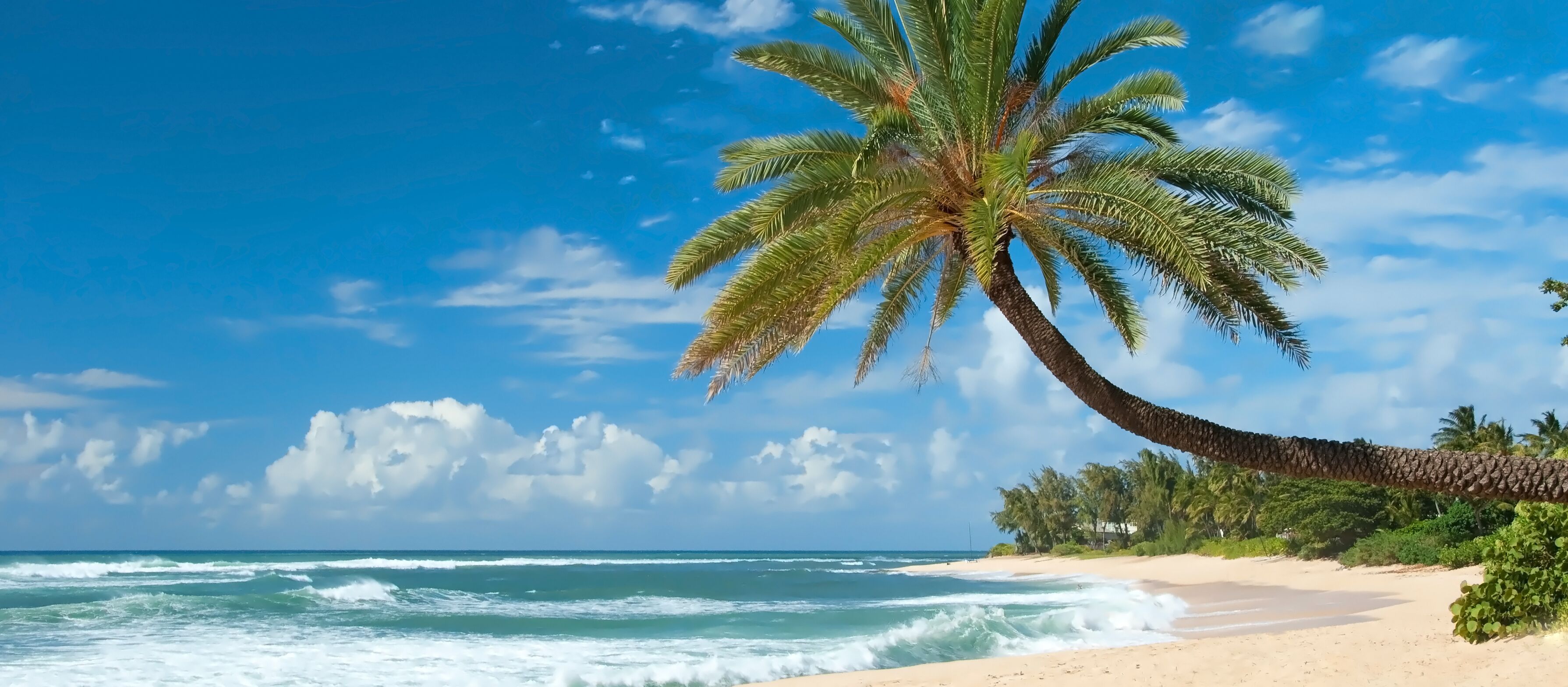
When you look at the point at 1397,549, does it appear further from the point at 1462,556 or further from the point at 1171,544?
the point at 1171,544

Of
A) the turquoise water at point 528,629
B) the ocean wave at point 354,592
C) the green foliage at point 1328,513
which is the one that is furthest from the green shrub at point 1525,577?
the ocean wave at point 354,592

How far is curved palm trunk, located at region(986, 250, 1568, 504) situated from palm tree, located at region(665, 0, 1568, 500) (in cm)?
2

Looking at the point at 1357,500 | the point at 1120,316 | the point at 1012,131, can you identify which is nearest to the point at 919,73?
the point at 1012,131

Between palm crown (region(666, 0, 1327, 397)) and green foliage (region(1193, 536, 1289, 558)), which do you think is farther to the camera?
green foliage (region(1193, 536, 1289, 558))

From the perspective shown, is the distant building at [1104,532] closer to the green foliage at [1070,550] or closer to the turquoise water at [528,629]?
the green foliage at [1070,550]

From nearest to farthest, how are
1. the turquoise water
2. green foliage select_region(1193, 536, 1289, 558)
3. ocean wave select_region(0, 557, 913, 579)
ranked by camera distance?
the turquoise water → green foliage select_region(1193, 536, 1289, 558) → ocean wave select_region(0, 557, 913, 579)

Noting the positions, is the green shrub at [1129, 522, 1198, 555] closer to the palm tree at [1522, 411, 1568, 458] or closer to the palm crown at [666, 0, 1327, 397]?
the palm tree at [1522, 411, 1568, 458]

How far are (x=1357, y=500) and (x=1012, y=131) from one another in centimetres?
3403

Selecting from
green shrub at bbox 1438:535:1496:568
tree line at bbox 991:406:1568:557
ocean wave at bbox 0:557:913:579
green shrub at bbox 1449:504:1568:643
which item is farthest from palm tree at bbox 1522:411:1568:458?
ocean wave at bbox 0:557:913:579

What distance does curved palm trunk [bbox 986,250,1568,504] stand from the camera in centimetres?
738

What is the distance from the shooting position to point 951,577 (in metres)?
55.6

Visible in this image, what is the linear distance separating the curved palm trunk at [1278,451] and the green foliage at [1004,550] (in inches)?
3191

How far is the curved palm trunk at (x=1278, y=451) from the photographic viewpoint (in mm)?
7379

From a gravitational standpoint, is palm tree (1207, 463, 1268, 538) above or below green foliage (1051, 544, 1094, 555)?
above
